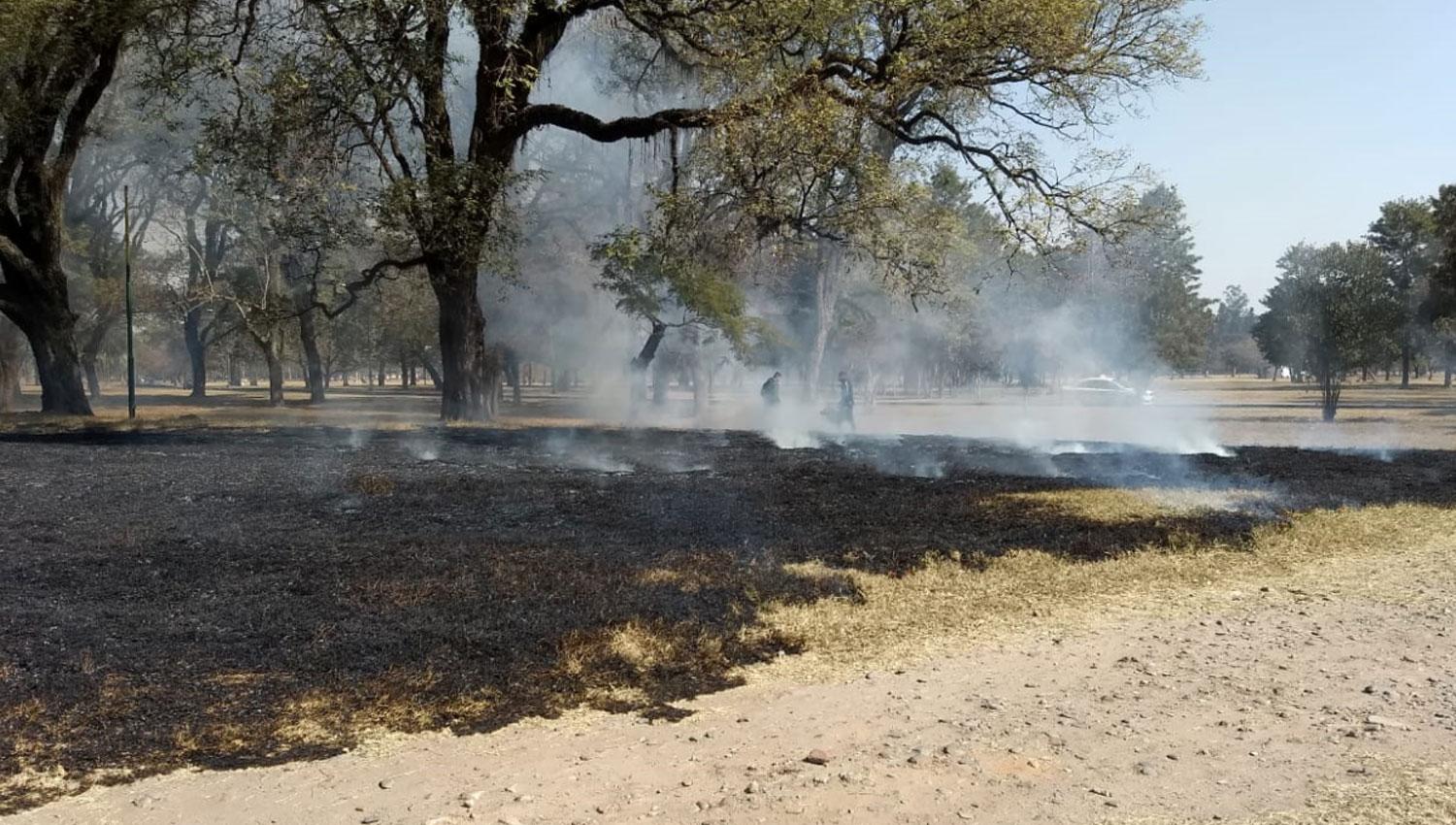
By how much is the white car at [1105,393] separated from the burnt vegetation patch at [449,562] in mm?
20952

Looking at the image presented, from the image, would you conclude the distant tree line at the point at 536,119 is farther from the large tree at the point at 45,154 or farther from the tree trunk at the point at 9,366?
the tree trunk at the point at 9,366

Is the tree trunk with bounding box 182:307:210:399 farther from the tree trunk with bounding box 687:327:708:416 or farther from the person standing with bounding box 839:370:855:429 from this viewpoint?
the person standing with bounding box 839:370:855:429

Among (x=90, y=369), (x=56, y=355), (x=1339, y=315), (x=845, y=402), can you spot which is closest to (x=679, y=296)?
(x=845, y=402)

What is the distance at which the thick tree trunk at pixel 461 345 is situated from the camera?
1666 cm

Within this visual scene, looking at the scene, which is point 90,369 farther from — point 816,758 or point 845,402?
point 816,758

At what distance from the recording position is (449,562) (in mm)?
5992

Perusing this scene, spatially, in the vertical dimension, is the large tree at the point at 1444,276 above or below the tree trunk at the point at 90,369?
above

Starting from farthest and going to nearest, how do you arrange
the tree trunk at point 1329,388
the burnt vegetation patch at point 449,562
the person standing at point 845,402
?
1. the tree trunk at point 1329,388
2. the person standing at point 845,402
3. the burnt vegetation patch at point 449,562

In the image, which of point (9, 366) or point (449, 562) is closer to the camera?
point (449, 562)

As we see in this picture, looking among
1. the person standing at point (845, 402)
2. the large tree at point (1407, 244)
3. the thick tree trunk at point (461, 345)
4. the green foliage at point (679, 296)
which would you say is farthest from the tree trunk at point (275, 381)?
the large tree at point (1407, 244)

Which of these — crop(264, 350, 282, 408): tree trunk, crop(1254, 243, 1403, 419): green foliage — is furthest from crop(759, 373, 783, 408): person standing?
crop(264, 350, 282, 408): tree trunk

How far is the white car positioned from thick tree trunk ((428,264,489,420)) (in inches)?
823

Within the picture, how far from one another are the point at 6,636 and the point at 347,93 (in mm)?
8450

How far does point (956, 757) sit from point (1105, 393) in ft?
111
